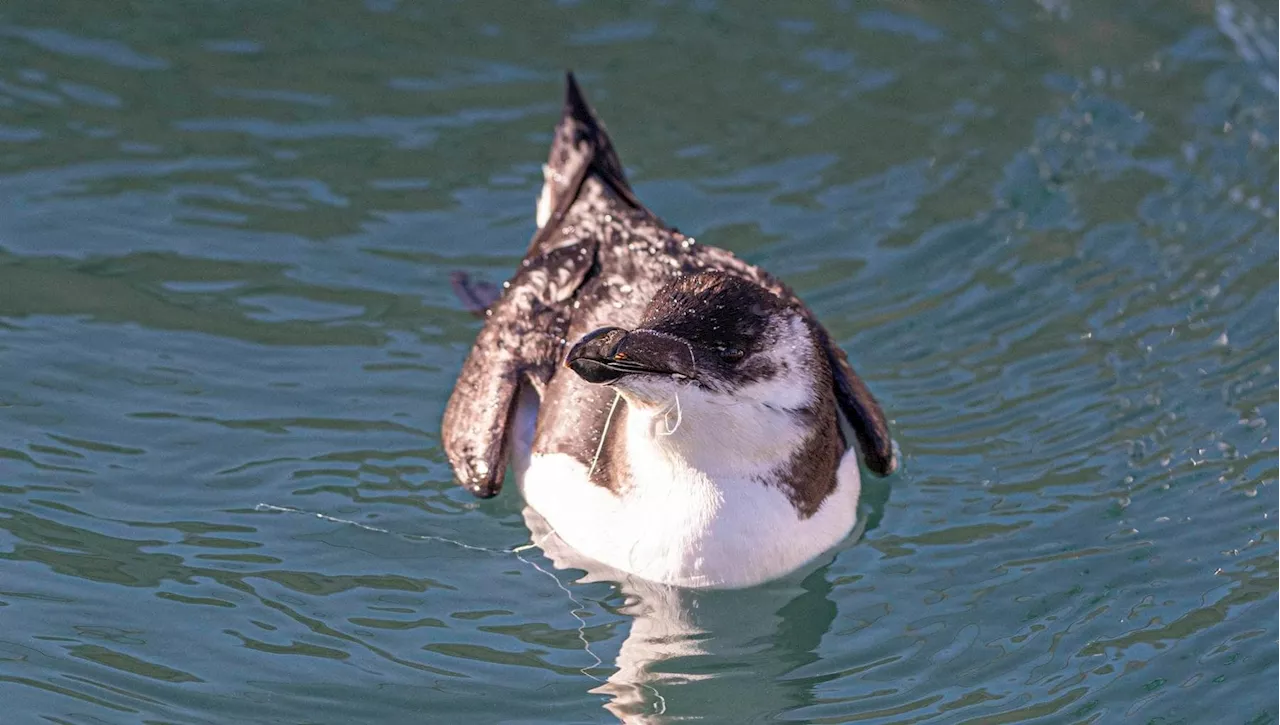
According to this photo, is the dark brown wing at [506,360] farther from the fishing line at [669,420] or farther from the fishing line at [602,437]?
the fishing line at [669,420]

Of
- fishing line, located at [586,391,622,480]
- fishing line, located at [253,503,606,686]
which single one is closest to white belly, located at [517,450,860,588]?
fishing line, located at [586,391,622,480]

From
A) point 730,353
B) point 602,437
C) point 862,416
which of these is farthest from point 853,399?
point 730,353

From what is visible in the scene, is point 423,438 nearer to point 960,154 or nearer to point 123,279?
point 123,279

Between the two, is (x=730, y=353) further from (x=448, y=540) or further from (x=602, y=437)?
(x=448, y=540)

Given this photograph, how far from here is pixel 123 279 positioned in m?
9.94

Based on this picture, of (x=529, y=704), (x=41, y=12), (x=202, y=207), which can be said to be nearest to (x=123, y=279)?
(x=202, y=207)

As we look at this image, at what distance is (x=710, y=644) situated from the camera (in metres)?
7.62

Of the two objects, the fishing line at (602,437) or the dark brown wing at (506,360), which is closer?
the fishing line at (602,437)

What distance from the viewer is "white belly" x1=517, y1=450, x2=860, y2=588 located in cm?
747

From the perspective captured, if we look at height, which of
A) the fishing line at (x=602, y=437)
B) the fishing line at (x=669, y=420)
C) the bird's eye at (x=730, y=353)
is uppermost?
the bird's eye at (x=730, y=353)

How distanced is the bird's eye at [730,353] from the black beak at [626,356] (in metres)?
0.19

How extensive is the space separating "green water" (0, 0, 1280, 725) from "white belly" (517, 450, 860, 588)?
0.72ft

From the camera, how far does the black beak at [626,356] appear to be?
6621 mm

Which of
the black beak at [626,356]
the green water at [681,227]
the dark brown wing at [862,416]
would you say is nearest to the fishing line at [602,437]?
the green water at [681,227]
